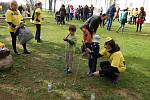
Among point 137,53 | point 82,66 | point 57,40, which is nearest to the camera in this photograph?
point 82,66

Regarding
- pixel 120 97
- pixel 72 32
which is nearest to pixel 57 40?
pixel 72 32

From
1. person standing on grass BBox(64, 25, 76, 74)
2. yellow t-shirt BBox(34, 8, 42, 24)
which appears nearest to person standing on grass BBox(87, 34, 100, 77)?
person standing on grass BBox(64, 25, 76, 74)

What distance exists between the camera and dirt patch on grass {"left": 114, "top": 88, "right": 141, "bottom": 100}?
25.5 ft

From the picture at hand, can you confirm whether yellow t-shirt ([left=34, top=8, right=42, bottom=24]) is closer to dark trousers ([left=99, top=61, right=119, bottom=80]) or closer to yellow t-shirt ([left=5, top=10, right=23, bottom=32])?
yellow t-shirt ([left=5, top=10, right=23, bottom=32])

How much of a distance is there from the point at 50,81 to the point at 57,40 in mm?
7063

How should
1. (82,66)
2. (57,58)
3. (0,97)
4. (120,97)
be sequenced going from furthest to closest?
(57,58)
(82,66)
(120,97)
(0,97)

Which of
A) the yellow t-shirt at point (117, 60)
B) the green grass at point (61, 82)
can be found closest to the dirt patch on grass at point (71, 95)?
the green grass at point (61, 82)

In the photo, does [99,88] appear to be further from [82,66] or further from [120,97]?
[82,66]

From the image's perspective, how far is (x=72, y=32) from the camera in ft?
28.7

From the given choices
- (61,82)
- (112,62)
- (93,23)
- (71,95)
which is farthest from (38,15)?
(71,95)

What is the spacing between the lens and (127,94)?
7969 mm

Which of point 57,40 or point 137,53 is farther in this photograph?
point 57,40

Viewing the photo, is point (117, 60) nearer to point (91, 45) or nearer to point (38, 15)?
point (91, 45)

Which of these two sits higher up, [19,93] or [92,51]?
[92,51]
